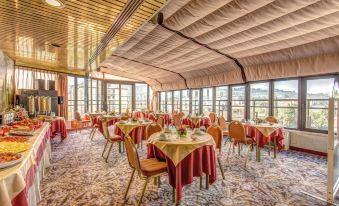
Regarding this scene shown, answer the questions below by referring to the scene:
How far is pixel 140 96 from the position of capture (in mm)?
13406

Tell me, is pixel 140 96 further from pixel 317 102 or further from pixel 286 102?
pixel 317 102

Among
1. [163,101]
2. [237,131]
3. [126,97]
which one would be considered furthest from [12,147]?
[163,101]

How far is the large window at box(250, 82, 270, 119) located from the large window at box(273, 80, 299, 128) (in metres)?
0.30

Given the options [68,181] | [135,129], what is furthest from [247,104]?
[68,181]

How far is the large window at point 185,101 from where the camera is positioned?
10.5m

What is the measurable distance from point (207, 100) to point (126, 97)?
5.73m

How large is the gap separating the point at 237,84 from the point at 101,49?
5.18m

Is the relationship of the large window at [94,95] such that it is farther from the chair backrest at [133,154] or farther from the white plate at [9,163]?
the white plate at [9,163]

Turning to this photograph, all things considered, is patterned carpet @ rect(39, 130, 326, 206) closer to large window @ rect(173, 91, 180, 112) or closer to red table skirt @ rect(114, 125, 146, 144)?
red table skirt @ rect(114, 125, 146, 144)

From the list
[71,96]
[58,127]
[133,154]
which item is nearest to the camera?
[133,154]

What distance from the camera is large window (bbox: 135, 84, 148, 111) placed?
43.2ft

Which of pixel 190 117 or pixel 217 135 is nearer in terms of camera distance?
pixel 217 135

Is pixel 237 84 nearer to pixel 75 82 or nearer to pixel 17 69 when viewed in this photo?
pixel 75 82

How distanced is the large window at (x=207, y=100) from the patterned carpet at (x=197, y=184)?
14.6ft
